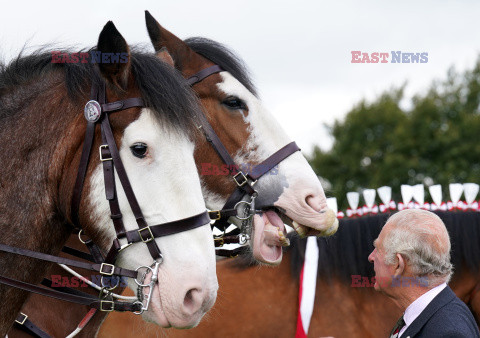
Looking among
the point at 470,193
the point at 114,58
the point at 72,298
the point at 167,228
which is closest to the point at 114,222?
the point at 167,228

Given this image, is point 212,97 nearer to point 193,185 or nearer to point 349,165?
point 193,185

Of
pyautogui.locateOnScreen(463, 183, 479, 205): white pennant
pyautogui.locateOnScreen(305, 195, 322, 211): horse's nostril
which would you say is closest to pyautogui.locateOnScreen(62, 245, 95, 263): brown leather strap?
pyautogui.locateOnScreen(305, 195, 322, 211): horse's nostril

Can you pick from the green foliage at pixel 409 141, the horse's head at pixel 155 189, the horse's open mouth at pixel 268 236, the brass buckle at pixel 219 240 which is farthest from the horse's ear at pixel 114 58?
the green foliage at pixel 409 141

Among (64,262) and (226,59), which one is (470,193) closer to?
(226,59)

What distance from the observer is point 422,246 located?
3.59 meters

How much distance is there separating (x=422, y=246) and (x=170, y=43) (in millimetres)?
2634

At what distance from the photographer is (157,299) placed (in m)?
2.96

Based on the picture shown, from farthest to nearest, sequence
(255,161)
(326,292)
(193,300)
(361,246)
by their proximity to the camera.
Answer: (361,246)
(326,292)
(255,161)
(193,300)

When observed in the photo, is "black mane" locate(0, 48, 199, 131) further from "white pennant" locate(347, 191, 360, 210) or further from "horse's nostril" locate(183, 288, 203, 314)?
"white pennant" locate(347, 191, 360, 210)

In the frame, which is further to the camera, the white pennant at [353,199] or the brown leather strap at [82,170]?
the white pennant at [353,199]

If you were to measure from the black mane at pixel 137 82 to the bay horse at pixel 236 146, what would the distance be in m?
1.17

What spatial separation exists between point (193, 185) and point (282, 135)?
6.03 ft

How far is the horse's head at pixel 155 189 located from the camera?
2.93 meters

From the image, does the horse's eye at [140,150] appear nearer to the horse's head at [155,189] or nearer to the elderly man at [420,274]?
the horse's head at [155,189]
